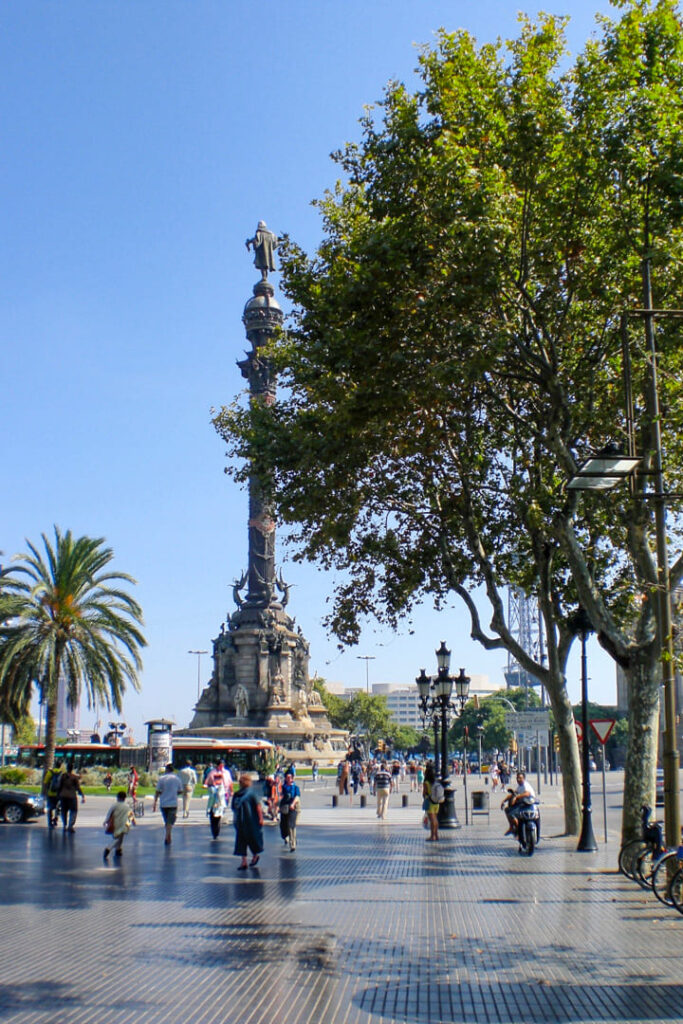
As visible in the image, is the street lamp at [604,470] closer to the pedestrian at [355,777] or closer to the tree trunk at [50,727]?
the tree trunk at [50,727]

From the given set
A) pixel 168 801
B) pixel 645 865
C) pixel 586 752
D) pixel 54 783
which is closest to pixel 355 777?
pixel 54 783

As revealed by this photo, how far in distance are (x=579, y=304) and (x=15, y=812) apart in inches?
840

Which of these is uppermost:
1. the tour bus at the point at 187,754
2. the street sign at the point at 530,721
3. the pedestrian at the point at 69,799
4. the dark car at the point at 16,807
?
the street sign at the point at 530,721

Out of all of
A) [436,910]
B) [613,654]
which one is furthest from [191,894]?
[613,654]

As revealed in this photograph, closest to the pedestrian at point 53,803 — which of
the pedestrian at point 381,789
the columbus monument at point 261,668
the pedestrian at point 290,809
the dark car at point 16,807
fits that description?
the dark car at point 16,807

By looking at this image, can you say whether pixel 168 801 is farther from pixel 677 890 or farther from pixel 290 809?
pixel 677 890

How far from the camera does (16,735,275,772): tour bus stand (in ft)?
175

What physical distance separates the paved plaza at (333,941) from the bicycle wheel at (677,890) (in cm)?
21

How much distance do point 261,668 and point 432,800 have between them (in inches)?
1658

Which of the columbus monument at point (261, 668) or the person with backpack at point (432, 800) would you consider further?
the columbus monument at point (261, 668)

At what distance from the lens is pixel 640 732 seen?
16469 millimetres

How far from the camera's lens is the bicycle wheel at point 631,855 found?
1511 cm

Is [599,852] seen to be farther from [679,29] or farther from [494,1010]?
[679,29]

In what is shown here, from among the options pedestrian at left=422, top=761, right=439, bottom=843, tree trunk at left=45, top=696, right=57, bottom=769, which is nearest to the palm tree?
tree trunk at left=45, top=696, right=57, bottom=769
